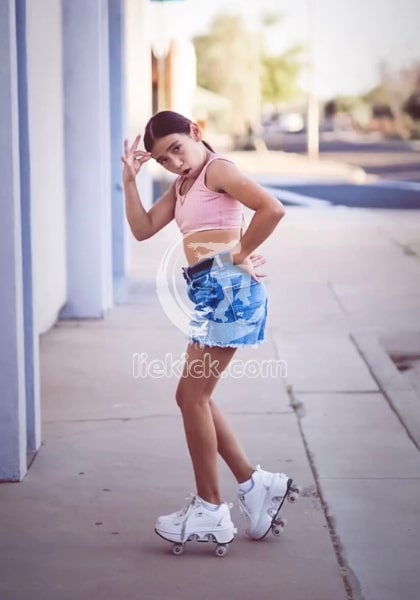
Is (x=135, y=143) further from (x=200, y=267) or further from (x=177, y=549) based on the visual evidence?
(x=177, y=549)

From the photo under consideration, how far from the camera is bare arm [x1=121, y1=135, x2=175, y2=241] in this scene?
4758 millimetres

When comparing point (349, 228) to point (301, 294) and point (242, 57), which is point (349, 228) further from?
point (242, 57)

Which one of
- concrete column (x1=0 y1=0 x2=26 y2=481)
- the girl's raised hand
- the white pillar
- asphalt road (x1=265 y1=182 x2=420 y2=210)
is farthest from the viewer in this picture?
asphalt road (x1=265 y1=182 x2=420 y2=210)

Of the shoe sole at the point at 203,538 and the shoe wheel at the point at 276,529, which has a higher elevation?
the shoe sole at the point at 203,538

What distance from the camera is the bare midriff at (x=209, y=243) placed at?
455cm

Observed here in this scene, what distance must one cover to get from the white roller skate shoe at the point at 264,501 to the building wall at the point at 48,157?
13.4 ft

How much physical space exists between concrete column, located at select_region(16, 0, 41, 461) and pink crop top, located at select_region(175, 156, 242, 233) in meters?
1.48

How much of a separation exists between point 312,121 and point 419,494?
53.0 meters

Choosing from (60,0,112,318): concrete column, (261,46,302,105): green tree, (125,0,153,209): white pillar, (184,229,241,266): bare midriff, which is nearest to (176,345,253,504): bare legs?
(184,229,241,266): bare midriff

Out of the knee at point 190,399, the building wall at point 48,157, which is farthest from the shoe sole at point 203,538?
the building wall at point 48,157

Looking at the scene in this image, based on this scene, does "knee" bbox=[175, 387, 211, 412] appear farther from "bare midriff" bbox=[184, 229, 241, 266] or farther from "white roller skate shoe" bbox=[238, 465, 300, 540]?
"bare midriff" bbox=[184, 229, 241, 266]

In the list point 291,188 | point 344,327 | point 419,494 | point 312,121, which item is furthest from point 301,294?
point 312,121

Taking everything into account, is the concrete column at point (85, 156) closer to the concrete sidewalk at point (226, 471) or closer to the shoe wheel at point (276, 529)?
the concrete sidewalk at point (226, 471)

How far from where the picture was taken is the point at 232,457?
4.78 meters
